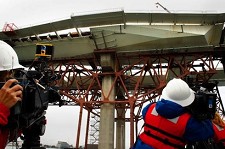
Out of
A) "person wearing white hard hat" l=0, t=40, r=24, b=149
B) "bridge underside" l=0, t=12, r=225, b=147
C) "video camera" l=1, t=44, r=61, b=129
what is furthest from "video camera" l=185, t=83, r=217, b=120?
"bridge underside" l=0, t=12, r=225, b=147

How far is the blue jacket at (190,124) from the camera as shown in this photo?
161 inches

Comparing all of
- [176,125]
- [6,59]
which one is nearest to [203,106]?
[176,125]

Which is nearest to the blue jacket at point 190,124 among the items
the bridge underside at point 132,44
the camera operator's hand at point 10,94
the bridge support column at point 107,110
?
the camera operator's hand at point 10,94

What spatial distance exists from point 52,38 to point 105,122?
299 inches

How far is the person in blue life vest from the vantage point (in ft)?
13.5

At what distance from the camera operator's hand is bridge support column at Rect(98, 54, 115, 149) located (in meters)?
18.3

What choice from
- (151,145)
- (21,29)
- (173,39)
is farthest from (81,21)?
(151,145)

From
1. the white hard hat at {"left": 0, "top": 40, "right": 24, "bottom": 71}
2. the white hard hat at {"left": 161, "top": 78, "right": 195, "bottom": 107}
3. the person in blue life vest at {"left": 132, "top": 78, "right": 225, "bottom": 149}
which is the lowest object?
the person in blue life vest at {"left": 132, "top": 78, "right": 225, "bottom": 149}

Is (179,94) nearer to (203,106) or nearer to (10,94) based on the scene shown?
(203,106)

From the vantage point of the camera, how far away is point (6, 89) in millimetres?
2541

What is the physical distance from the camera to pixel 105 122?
2072 cm

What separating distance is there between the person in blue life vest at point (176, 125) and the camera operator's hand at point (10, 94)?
2245mm

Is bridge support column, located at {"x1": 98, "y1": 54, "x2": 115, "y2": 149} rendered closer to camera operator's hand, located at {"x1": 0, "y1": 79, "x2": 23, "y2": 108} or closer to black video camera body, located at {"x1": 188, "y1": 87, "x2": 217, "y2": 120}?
black video camera body, located at {"x1": 188, "y1": 87, "x2": 217, "y2": 120}

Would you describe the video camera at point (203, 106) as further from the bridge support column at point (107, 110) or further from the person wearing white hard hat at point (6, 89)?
the bridge support column at point (107, 110)
